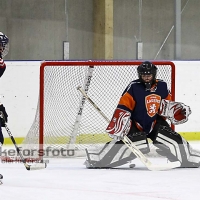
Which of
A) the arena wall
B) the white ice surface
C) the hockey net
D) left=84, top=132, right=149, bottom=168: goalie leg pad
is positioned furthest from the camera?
the arena wall

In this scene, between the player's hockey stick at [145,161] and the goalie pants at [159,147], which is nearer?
the player's hockey stick at [145,161]

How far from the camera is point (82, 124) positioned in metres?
5.75

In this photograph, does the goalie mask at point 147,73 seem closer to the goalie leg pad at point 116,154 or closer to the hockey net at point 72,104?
the goalie leg pad at point 116,154

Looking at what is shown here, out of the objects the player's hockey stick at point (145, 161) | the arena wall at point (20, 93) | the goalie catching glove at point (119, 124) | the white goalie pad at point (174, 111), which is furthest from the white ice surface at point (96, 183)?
the arena wall at point (20, 93)

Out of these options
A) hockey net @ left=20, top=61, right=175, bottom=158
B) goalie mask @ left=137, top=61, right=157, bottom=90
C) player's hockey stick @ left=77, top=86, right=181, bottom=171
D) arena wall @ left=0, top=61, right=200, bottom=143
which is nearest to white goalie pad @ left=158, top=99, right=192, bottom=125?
goalie mask @ left=137, top=61, right=157, bottom=90

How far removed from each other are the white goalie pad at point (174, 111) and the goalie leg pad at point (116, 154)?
21 centimetres

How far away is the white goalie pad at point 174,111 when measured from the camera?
4.87 metres

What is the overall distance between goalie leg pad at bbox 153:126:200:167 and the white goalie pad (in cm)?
9

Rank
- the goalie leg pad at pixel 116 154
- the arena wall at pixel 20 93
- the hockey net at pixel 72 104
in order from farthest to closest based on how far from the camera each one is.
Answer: the arena wall at pixel 20 93 < the hockey net at pixel 72 104 < the goalie leg pad at pixel 116 154

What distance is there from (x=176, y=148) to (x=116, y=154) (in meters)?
0.40

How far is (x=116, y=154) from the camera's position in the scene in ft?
16.0

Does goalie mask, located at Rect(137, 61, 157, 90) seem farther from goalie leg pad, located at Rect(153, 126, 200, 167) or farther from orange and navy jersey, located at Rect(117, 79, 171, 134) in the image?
goalie leg pad, located at Rect(153, 126, 200, 167)

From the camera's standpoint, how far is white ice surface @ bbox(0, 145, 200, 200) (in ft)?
11.9

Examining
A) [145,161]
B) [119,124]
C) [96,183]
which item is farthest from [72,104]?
[96,183]
